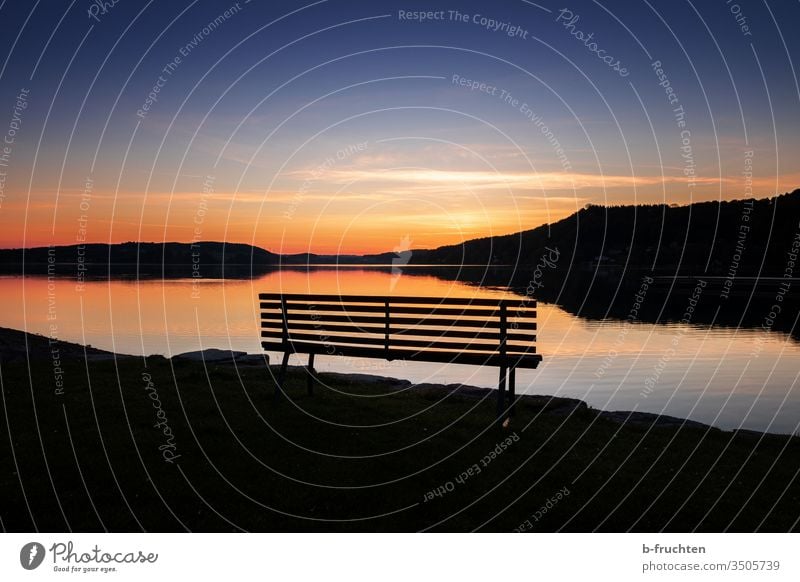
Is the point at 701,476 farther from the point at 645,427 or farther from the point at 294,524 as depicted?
the point at 294,524

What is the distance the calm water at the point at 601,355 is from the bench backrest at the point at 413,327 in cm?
1009

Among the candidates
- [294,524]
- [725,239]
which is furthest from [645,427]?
[725,239]

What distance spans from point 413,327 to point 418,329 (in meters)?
0.26

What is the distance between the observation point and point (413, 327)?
52.5 ft

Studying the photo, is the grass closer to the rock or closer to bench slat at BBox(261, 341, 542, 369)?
bench slat at BBox(261, 341, 542, 369)

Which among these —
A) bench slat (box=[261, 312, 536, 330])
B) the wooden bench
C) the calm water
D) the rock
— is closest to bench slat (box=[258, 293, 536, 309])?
the wooden bench

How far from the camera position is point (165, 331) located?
48.7m

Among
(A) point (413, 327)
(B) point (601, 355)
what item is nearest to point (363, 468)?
(A) point (413, 327)

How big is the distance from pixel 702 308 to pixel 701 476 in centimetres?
6842
